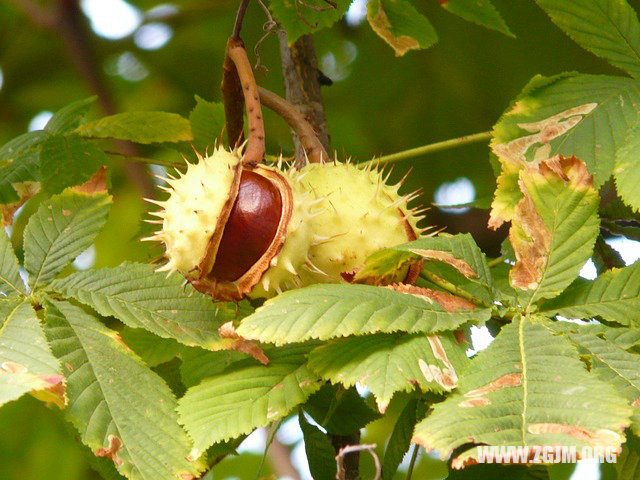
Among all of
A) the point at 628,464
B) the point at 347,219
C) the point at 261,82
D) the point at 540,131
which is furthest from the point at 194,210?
the point at 261,82

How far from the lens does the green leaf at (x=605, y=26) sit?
128 centimetres

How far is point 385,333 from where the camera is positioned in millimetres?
969

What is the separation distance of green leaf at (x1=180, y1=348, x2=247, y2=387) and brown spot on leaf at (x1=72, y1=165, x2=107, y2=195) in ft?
1.01

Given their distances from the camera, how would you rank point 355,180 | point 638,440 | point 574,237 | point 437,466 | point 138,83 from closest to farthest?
point 638,440, point 574,237, point 355,180, point 437,466, point 138,83

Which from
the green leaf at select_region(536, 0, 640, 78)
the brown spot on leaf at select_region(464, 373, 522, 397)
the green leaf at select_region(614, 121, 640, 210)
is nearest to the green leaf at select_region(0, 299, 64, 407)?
the brown spot on leaf at select_region(464, 373, 522, 397)

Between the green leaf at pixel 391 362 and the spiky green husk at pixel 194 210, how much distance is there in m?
0.21

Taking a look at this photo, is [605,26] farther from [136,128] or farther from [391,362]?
[136,128]

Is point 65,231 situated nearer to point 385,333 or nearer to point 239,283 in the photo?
point 239,283

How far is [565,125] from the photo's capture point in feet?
4.05

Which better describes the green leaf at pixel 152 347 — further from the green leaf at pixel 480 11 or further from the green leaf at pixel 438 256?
the green leaf at pixel 480 11

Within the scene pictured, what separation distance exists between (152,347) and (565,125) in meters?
0.75

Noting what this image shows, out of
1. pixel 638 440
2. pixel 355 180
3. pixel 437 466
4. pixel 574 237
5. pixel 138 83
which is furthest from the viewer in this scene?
pixel 138 83

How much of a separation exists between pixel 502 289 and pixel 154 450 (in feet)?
1.83

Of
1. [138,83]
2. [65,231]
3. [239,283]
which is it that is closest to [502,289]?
[239,283]
